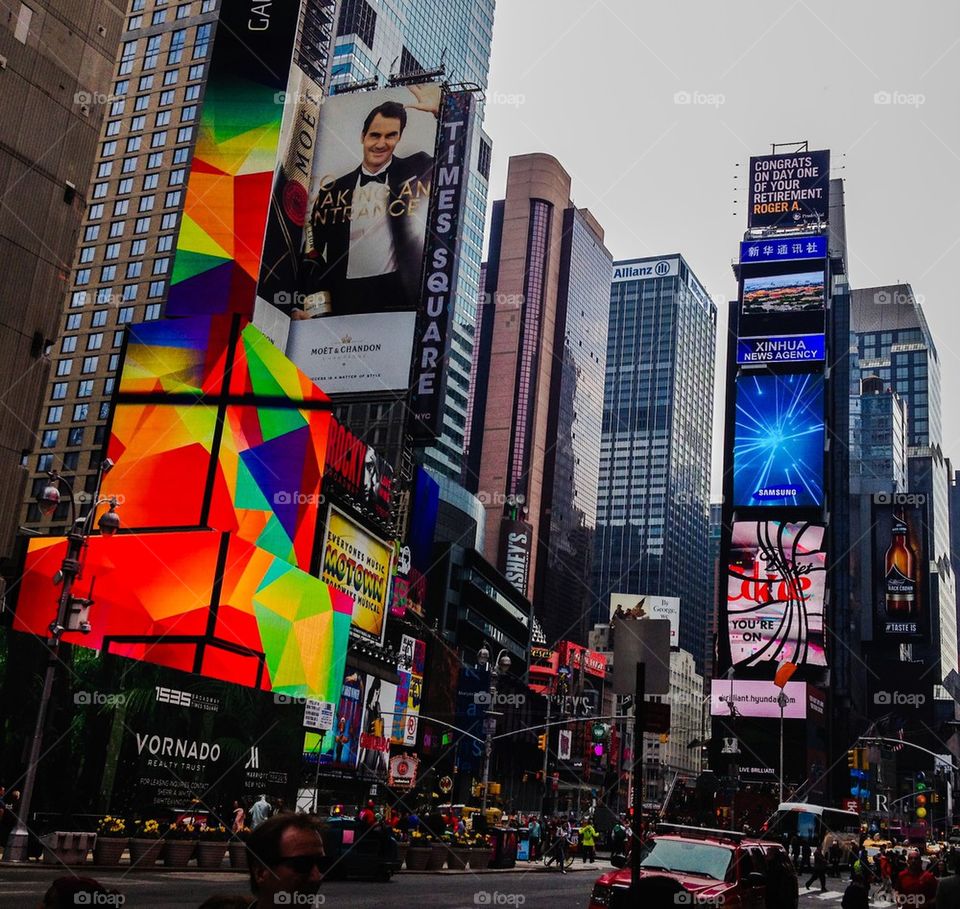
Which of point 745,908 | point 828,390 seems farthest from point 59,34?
point 828,390

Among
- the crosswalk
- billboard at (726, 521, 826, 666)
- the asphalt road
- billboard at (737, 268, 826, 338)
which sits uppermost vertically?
billboard at (737, 268, 826, 338)

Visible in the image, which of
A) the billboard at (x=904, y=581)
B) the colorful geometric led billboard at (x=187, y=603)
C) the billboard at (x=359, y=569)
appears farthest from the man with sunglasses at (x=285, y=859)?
the billboard at (x=904, y=581)

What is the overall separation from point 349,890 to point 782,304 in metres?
108

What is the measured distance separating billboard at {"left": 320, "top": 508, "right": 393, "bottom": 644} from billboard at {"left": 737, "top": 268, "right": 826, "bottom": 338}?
221 ft

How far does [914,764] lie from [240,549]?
17954cm

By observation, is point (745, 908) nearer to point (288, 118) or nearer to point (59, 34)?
point (59, 34)

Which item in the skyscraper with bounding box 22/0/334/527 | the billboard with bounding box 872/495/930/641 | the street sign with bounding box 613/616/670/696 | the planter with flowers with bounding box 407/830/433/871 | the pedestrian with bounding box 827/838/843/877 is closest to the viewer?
the street sign with bounding box 613/616/670/696

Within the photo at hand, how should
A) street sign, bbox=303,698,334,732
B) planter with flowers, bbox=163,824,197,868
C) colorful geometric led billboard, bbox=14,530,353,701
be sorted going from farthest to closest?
street sign, bbox=303,698,334,732, colorful geometric led billboard, bbox=14,530,353,701, planter with flowers, bbox=163,824,197,868

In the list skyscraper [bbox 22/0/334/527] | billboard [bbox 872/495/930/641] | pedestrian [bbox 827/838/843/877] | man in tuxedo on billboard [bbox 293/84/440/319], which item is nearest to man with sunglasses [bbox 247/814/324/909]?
pedestrian [bbox 827/838/843/877]

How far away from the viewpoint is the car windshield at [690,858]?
14.9 meters

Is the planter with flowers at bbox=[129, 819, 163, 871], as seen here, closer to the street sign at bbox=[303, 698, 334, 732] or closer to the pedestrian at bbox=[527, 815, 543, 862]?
the street sign at bbox=[303, 698, 334, 732]

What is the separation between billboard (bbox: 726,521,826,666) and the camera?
362 ft

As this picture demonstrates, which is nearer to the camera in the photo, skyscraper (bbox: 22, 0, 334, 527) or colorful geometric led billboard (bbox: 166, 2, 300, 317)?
colorful geometric led billboard (bbox: 166, 2, 300, 317)

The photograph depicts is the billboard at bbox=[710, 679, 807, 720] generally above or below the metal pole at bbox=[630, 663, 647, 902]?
above
